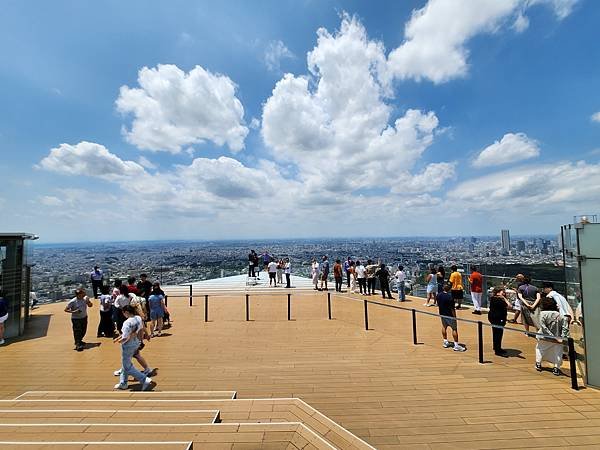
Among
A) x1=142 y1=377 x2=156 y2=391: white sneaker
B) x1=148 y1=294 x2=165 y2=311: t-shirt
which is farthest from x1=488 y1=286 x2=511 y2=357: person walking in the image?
x1=148 y1=294 x2=165 y2=311: t-shirt

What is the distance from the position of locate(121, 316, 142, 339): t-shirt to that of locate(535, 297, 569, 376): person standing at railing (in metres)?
7.49

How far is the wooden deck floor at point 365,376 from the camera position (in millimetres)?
4254

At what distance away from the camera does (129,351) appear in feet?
18.7

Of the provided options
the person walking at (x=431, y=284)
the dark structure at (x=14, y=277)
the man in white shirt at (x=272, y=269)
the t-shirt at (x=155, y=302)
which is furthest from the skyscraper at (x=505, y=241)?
→ the dark structure at (x=14, y=277)

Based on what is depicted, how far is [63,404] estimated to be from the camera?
452 centimetres

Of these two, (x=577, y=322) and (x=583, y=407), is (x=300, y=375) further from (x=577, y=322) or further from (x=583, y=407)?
(x=577, y=322)

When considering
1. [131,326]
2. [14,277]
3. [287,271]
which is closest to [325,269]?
[287,271]

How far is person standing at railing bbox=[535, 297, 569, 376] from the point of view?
598cm

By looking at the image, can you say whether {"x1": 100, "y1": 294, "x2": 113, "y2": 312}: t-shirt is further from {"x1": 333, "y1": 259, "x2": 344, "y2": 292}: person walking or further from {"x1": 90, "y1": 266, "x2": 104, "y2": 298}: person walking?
{"x1": 333, "y1": 259, "x2": 344, "y2": 292}: person walking

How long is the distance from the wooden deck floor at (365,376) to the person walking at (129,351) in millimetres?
351

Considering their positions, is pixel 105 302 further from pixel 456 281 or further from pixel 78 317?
pixel 456 281

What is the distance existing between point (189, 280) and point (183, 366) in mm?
13583

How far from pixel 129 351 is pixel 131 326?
443 mm

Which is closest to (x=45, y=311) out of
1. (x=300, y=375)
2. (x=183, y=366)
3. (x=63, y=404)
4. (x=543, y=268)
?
(x=183, y=366)
